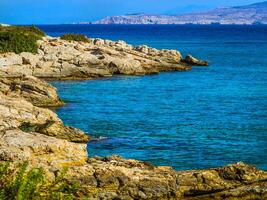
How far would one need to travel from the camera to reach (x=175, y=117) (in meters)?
43.9

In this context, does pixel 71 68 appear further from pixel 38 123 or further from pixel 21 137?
pixel 21 137

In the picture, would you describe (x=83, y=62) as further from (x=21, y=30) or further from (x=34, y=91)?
(x=34, y=91)

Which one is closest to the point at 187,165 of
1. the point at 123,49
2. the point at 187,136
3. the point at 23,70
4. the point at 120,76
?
the point at 187,136

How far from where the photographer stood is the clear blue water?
32.1 meters

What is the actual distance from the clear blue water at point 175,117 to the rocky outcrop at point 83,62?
3390 mm

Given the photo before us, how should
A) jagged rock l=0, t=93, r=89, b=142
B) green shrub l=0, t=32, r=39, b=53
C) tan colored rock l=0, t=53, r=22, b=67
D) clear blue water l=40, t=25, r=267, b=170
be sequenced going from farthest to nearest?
1. green shrub l=0, t=32, r=39, b=53
2. tan colored rock l=0, t=53, r=22, b=67
3. clear blue water l=40, t=25, r=267, b=170
4. jagged rock l=0, t=93, r=89, b=142

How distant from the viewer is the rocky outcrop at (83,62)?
223 ft

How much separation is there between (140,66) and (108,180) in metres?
59.8

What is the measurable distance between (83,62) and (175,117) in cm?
Result: 3040

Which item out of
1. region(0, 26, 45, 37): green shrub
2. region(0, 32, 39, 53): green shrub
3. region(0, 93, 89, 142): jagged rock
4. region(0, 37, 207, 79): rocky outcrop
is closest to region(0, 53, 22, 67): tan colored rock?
region(0, 37, 207, 79): rocky outcrop

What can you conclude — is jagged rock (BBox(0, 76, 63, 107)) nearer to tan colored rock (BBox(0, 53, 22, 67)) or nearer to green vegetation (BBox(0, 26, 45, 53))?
tan colored rock (BBox(0, 53, 22, 67))

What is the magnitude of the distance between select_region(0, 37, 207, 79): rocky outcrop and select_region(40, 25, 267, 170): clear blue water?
3390mm

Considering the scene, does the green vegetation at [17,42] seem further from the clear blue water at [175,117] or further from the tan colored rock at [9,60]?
the clear blue water at [175,117]

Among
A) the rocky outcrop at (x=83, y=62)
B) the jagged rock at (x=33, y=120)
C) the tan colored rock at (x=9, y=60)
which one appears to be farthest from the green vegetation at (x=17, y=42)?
the jagged rock at (x=33, y=120)
